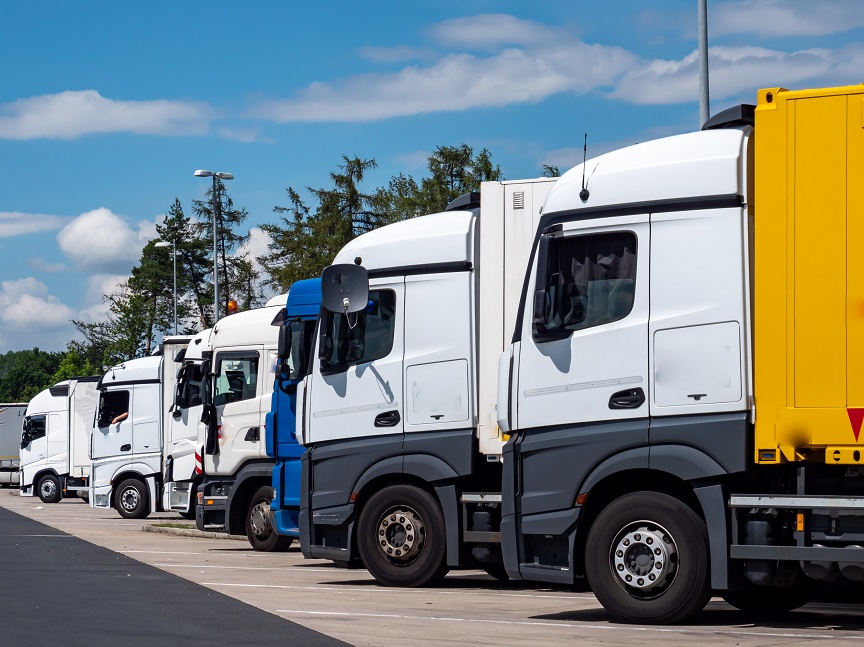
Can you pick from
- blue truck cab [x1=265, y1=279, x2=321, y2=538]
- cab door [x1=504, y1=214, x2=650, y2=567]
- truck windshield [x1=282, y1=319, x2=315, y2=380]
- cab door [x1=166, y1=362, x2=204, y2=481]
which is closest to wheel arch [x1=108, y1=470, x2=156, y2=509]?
cab door [x1=166, y1=362, x2=204, y2=481]

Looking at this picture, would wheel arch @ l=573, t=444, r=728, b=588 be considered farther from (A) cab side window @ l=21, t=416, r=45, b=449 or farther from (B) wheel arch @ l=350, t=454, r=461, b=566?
(A) cab side window @ l=21, t=416, r=45, b=449

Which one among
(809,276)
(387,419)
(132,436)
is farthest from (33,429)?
(809,276)

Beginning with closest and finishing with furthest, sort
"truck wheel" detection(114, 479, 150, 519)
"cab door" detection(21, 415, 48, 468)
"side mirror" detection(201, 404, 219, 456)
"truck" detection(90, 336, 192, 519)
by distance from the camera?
1. "side mirror" detection(201, 404, 219, 456)
2. "truck" detection(90, 336, 192, 519)
3. "truck wheel" detection(114, 479, 150, 519)
4. "cab door" detection(21, 415, 48, 468)

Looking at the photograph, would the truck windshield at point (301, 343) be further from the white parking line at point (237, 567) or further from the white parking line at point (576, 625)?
the white parking line at point (576, 625)

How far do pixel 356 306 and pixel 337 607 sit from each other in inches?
109

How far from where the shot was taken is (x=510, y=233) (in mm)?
12781

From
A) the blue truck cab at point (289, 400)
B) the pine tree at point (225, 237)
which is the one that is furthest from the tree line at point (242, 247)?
the blue truck cab at point (289, 400)

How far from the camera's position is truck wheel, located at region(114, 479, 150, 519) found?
28969mm

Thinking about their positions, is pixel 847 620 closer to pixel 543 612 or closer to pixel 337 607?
A: pixel 543 612

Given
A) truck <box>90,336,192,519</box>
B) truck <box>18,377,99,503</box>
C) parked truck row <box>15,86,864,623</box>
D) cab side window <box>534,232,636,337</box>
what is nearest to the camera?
parked truck row <box>15,86,864,623</box>

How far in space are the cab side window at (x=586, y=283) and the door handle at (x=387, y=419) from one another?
2712 mm

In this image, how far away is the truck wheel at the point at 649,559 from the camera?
980cm

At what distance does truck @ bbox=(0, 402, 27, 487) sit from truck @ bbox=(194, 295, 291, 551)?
32.7m

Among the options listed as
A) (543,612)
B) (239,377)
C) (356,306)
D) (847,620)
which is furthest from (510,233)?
(239,377)
